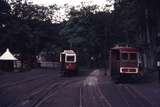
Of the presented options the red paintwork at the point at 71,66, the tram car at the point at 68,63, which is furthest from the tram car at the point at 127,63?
the tram car at the point at 68,63

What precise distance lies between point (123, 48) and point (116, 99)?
17.1 meters

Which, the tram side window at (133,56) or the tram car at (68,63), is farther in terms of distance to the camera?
the tram car at (68,63)

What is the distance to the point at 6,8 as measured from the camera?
79.9 m

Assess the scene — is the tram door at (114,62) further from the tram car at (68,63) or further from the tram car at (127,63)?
the tram car at (68,63)

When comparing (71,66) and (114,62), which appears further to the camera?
(71,66)

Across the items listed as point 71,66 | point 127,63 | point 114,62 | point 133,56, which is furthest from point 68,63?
point 127,63

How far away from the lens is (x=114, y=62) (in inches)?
1783

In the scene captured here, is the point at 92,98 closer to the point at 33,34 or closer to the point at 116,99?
the point at 116,99

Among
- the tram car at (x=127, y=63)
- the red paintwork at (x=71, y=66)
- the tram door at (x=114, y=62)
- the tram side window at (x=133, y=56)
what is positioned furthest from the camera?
the red paintwork at (x=71, y=66)

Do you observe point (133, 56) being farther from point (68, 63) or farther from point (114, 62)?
point (68, 63)

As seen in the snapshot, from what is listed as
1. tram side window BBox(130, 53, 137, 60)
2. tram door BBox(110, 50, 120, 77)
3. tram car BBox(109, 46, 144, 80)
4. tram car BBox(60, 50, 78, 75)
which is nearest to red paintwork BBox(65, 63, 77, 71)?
tram car BBox(60, 50, 78, 75)

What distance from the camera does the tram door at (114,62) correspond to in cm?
4425

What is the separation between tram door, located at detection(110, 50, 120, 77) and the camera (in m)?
44.2

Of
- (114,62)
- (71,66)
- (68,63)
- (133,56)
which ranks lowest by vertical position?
(71,66)
